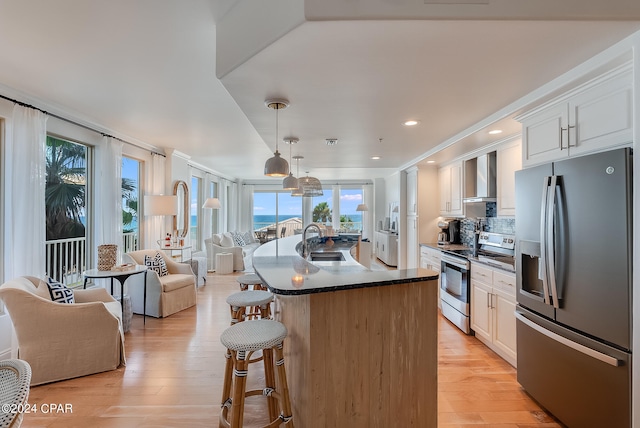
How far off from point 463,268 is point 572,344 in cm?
171

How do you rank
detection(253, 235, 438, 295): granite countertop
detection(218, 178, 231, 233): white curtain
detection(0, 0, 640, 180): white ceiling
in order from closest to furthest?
1. detection(0, 0, 640, 180): white ceiling
2. detection(253, 235, 438, 295): granite countertop
3. detection(218, 178, 231, 233): white curtain

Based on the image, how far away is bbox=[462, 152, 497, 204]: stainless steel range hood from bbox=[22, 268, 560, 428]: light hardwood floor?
5.64 feet

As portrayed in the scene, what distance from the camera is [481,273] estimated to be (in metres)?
3.31

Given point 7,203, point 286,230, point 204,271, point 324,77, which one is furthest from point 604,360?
point 286,230

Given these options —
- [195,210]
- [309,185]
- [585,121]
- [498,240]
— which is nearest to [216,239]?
[195,210]

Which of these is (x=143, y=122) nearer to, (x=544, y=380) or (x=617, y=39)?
(x=617, y=39)

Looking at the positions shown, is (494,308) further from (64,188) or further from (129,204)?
(129,204)

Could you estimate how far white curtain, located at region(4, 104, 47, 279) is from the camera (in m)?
2.91

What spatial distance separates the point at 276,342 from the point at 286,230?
9.95 m

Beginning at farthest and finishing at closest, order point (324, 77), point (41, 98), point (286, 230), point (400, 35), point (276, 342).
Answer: point (286, 230), point (41, 98), point (324, 77), point (276, 342), point (400, 35)

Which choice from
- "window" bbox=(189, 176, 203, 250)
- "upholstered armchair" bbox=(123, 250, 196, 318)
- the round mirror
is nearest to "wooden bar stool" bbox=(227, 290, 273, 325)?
"upholstered armchair" bbox=(123, 250, 196, 318)

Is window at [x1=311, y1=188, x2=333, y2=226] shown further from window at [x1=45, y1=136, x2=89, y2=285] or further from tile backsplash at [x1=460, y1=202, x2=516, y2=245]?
window at [x1=45, y1=136, x2=89, y2=285]

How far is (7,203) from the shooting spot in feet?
9.49

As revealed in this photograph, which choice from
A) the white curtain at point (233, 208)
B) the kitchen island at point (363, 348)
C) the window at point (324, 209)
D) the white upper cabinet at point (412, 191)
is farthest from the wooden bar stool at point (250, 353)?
the window at point (324, 209)
